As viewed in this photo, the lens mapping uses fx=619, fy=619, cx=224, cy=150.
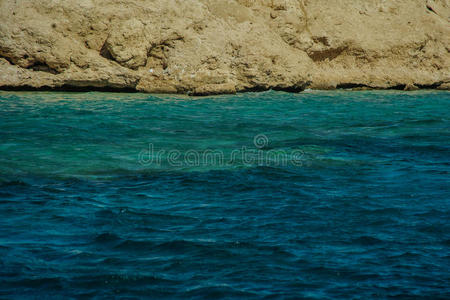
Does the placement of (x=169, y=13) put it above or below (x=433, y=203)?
above

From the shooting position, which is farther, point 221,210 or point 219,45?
point 219,45

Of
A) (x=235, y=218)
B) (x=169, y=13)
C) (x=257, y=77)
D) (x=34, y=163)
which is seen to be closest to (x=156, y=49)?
(x=169, y=13)

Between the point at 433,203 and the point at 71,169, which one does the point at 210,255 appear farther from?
the point at 71,169

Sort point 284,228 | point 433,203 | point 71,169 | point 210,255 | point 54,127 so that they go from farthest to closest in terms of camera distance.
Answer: point 54,127
point 71,169
point 433,203
point 284,228
point 210,255

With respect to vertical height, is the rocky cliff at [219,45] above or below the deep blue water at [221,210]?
above

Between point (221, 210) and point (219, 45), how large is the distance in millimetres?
12445

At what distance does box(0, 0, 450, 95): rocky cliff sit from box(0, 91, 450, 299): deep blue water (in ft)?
14.4

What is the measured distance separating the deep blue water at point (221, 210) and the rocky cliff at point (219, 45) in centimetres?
439

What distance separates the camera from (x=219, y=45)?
1836 centimetres

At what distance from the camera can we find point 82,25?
17531 mm

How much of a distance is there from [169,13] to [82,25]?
2561mm

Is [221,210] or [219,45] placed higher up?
[219,45]

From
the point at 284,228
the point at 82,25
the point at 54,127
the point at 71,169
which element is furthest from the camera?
the point at 82,25

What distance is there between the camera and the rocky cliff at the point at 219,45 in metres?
16.8
